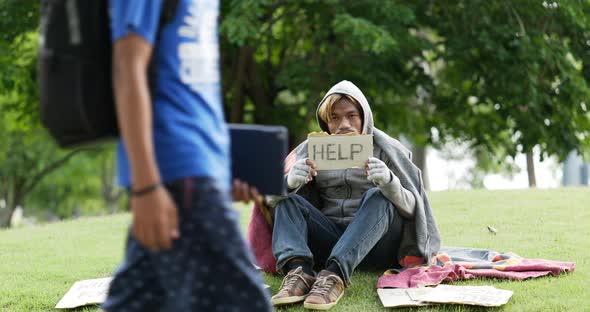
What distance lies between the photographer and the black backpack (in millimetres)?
2361

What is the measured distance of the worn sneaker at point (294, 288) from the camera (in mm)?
4863

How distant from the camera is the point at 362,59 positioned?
12.9 metres

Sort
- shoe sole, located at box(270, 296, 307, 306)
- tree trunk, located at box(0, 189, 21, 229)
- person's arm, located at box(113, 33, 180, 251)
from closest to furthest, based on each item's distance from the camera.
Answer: person's arm, located at box(113, 33, 180, 251)
shoe sole, located at box(270, 296, 307, 306)
tree trunk, located at box(0, 189, 21, 229)

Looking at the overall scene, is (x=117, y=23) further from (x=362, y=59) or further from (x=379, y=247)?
(x=362, y=59)

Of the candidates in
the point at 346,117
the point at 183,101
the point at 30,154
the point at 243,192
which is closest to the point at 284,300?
the point at 346,117

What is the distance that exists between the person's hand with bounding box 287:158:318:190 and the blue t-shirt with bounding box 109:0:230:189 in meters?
2.74

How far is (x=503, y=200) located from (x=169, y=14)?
303 inches

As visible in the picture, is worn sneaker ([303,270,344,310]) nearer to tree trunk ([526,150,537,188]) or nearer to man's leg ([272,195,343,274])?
man's leg ([272,195,343,274])

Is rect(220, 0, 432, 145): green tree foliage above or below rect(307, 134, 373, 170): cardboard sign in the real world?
above

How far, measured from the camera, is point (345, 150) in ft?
16.6

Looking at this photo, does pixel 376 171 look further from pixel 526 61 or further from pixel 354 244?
pixel 526 61

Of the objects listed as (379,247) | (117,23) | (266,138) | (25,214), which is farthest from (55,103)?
(25,214)

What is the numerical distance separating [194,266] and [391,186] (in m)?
2.82

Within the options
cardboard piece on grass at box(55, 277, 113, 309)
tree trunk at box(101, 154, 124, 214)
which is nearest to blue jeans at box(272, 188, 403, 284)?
cardboard piece on grass at box(55, 277, 113, 309)
